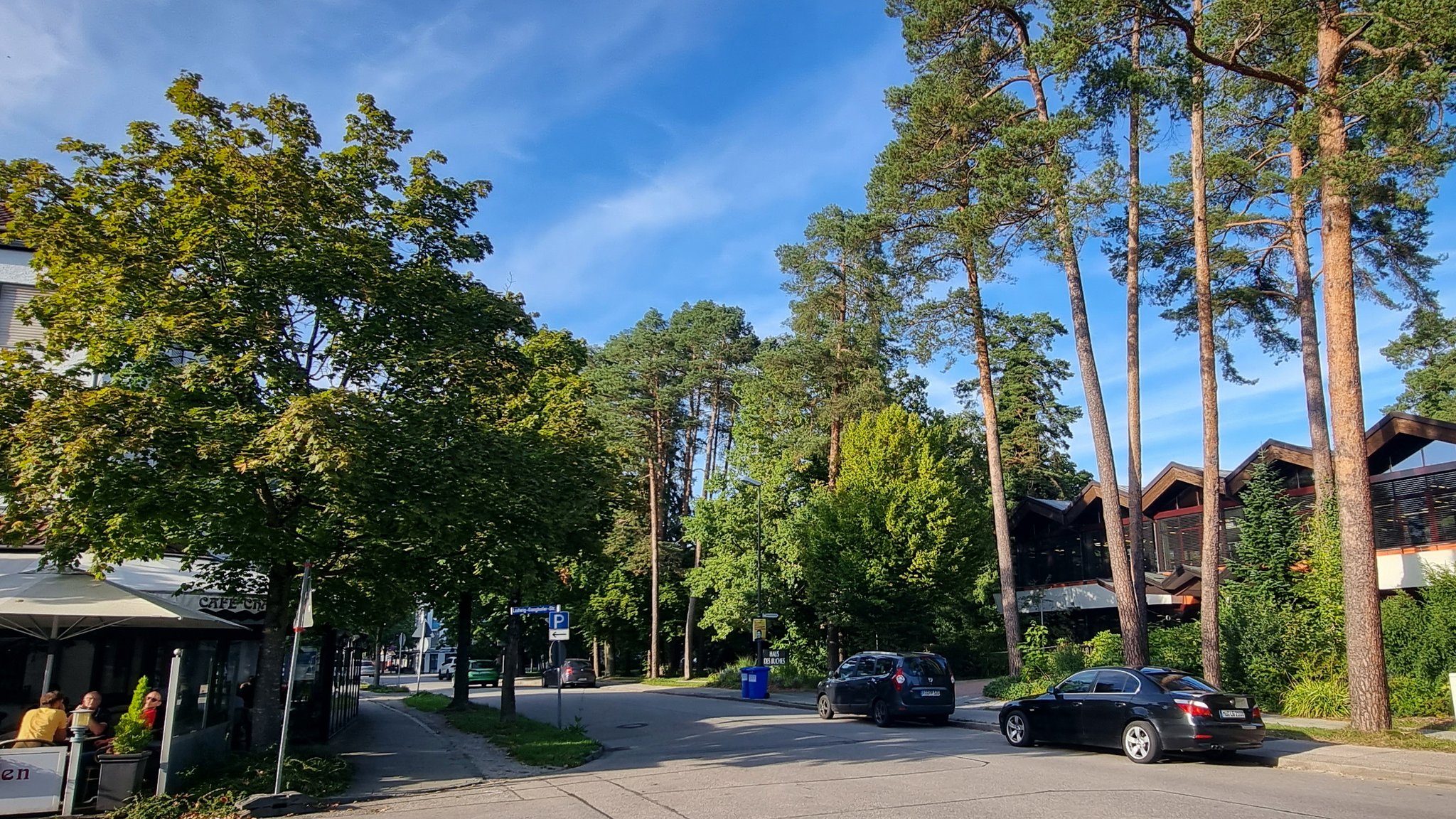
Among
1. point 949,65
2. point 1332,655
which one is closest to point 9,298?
point 949,65

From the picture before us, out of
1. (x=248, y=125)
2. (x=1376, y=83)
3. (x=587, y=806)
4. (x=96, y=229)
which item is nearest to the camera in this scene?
(x=587, y=806)

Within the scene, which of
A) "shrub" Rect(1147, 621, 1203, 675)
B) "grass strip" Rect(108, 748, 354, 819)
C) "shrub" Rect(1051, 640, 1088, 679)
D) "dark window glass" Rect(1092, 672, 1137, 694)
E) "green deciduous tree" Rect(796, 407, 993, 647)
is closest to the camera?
"grass strip" Rect(108, 748, 354, 819)

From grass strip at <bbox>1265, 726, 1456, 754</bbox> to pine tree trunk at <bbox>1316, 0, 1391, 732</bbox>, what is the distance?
0.30 meters

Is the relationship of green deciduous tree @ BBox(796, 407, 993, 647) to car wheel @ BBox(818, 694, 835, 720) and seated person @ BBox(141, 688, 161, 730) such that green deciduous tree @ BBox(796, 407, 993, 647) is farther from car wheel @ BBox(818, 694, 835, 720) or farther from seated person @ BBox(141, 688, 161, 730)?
seated person @ BBox(141, 688, 161, 730)

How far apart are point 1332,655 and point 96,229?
23984 mm

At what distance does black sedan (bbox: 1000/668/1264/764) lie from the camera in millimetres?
12578

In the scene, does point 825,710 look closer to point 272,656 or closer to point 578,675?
point 272,656

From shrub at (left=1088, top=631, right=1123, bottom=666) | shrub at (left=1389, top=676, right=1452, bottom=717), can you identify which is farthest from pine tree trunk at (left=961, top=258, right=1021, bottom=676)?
shrub at (left=1389, top=676, right=1452, bottom=717)

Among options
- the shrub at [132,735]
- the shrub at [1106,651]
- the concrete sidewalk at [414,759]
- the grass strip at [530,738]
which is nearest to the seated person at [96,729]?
the shrub at [132,735]

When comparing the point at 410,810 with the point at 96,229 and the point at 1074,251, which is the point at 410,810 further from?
the point at 1074,251

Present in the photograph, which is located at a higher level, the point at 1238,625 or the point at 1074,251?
the point at 1074,251

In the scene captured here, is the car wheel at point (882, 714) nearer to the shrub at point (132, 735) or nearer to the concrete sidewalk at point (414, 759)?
the concrete sidewalk at point (414, 759)

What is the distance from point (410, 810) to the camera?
34.8 ft

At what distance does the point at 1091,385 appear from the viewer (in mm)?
21000
